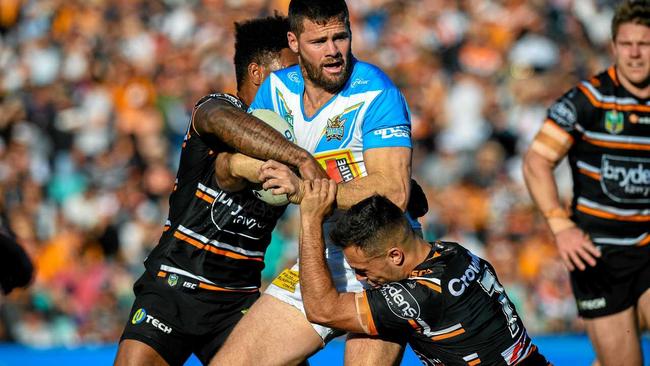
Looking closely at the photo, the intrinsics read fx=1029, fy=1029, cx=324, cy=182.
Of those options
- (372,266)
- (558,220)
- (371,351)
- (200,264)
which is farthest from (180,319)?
(558,220)

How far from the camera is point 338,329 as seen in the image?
5.47 m

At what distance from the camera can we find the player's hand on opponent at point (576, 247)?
21.8 feet

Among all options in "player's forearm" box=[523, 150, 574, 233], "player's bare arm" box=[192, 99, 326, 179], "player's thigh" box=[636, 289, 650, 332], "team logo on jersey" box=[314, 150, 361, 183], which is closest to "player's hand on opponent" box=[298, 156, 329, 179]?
"player's bare arm" box=[192, 99, 326, 179]

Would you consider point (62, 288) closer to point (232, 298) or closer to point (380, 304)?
point (232, 298)

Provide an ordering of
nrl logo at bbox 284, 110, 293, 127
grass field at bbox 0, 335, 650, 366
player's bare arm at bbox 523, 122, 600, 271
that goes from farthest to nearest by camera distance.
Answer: grass field at bbox 0, 335, 650, 366 → player's bare arm at bbox 523, 122, 600, 271 → nrl logo at bbox 284, 110, 293, 127

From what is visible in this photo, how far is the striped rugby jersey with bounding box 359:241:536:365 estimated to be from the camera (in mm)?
5152

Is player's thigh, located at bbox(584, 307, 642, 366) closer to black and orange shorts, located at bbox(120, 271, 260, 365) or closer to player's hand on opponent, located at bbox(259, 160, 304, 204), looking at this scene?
black and orange shorts, located at bbox(120, 271, 260, 365)

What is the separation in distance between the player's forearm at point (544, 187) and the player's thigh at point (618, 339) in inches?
29.4

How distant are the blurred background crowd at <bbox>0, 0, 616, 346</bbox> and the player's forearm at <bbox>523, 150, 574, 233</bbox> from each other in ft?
12.1

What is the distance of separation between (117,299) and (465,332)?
6746 millimetres

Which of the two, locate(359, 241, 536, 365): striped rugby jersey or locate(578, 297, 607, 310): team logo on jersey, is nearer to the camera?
locate(359, 241, 536, 365): striped rugby jersey

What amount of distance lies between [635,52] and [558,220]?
1.20 metres

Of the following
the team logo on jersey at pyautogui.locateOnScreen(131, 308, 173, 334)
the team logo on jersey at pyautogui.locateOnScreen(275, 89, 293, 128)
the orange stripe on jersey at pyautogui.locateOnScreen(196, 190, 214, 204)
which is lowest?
the team logo on jersey at pyautogui.locateOnScreen(131, 308, 173, 334)

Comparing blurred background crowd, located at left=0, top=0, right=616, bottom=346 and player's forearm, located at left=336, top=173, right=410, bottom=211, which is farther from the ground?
player's forearm, located at left=336, top=173, right=410, bottom=211
